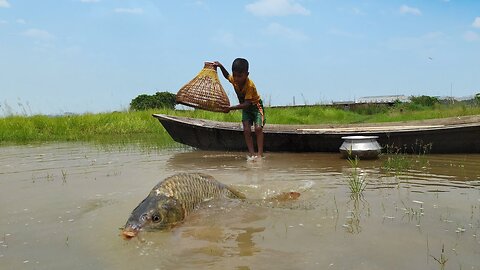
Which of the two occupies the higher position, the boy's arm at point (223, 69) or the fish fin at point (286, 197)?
the boy's arm at point (223, 69)

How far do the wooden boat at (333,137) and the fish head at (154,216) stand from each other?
4.44m

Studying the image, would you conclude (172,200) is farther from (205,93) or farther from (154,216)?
(205,93)

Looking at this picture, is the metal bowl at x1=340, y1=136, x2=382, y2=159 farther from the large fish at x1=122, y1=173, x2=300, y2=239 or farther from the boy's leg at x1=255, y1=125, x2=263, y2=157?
the large fish at x1=122, y1=173, x2=300, y2=239

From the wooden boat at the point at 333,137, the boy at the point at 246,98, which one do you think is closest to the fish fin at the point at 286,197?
the boy at the point at 246,98

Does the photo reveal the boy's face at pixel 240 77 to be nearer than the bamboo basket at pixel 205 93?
Yes

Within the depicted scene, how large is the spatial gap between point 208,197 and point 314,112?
45.5ft

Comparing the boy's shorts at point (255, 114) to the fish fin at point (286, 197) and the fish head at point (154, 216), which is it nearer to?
the fish fin at point (286, 197)

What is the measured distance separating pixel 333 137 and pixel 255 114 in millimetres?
1301

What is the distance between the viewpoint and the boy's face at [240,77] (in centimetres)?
657

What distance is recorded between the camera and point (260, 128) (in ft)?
22.9

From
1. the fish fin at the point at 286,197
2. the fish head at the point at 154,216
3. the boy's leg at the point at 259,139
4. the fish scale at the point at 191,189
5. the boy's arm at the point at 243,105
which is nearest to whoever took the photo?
the fish head at the point at 154,216

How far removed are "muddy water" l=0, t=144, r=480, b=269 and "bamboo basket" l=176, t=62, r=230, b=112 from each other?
1.56 m

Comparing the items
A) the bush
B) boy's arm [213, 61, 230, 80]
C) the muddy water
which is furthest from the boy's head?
the bush

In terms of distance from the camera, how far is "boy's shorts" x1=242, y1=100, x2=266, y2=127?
6.89 m
